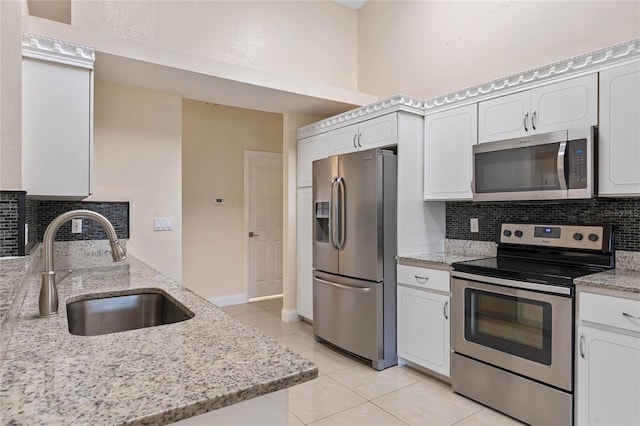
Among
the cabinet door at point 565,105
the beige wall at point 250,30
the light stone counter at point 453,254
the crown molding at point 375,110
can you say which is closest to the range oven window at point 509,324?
the light stone counter at point 453,254

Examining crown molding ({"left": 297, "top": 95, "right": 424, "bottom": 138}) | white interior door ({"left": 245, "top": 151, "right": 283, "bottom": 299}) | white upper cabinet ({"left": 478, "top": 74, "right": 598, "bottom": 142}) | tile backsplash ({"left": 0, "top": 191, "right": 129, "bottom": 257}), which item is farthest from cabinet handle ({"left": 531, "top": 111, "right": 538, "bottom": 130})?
white interior door ({"left": 245, "top": 151, "right": 283, "bottom": 299})

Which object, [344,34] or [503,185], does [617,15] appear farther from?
[344,34]

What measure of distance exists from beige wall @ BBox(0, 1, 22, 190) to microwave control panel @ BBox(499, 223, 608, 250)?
3.10 m

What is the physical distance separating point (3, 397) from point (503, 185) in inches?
104

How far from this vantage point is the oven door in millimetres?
1951

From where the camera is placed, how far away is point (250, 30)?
340 centimetres

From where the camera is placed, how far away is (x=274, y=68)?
141 inches

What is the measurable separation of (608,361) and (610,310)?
10.0 inches

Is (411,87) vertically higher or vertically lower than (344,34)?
lower

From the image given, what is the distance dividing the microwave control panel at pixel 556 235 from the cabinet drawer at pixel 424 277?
1.85ft

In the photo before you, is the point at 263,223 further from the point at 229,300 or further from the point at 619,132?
the point at 619,132

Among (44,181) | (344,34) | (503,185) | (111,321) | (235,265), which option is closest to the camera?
(111,321)

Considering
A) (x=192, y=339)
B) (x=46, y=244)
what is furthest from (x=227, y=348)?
(x=46, y=244)

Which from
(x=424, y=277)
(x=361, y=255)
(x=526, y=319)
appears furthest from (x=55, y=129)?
(x=526, y=319)
